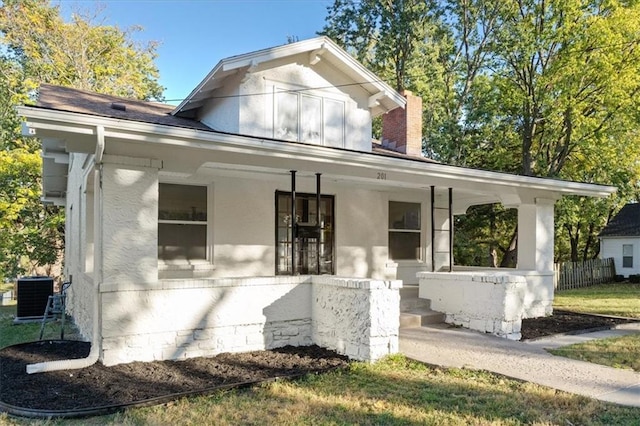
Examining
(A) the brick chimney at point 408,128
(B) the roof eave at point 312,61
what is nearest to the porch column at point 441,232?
(A) the brick chimney at point 408,128

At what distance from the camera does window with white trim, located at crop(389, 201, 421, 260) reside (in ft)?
37.7

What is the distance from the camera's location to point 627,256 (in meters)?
24.9

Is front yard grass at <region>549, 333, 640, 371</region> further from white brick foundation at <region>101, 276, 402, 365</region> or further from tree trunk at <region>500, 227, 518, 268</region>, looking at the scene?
tree trunk at <region>500, 227, 518, 268</region>

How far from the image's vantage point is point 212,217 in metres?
8.72

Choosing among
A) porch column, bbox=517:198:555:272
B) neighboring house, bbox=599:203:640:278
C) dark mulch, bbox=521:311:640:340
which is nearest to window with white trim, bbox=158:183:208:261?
dark mulch, bbox=521:311:640:340

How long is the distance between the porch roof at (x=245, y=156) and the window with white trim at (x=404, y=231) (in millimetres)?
1123

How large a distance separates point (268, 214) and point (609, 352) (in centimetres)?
615

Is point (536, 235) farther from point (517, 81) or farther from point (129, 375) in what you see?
point (517, 81)

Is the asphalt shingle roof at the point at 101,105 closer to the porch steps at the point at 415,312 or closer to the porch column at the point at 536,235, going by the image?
the porch steps at the point at 415,312

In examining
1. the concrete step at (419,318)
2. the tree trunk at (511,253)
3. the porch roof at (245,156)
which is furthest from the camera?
the tree trunk at (511,253)

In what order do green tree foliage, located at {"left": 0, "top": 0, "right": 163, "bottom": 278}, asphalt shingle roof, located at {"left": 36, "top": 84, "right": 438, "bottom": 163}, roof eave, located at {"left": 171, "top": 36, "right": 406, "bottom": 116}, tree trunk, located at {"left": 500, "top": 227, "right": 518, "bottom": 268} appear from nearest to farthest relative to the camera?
asphalt shingle roof, located at {"left": 36, "top": 84, "right": 438, "bottom": 163}, roof eave, located at {"left": 171, "top": 36, "right": 406, "bottom": 116}, green tree foliage, located at {"left": 0, "top": 0, "right": 163, "bottom": 278}, tree trunk, located at {"left": 500, "top": 227, "right": 518, "bottom": 268}

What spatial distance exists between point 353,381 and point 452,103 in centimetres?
1917

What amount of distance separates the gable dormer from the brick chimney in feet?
5.18

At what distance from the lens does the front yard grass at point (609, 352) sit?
6336 millimetres
